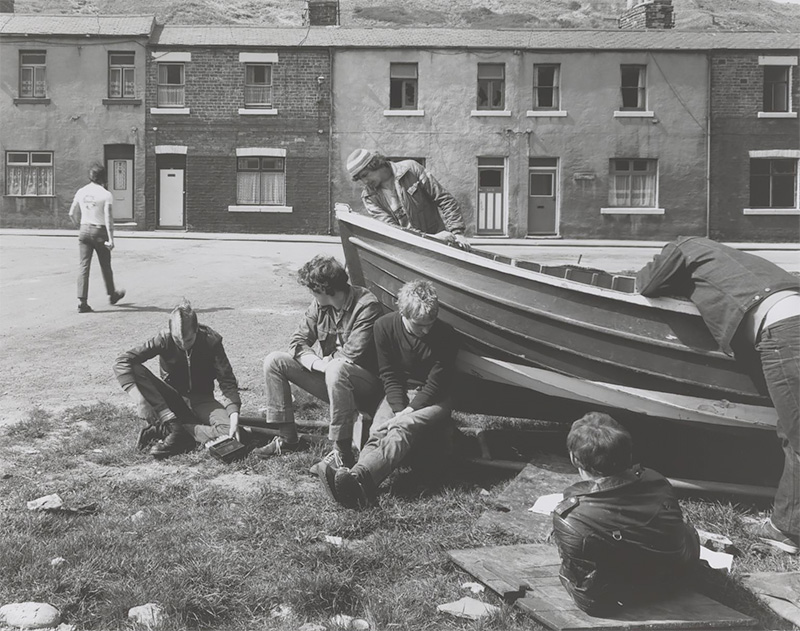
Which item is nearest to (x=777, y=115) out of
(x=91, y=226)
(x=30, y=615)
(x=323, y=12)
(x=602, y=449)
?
(x=323, y=12)

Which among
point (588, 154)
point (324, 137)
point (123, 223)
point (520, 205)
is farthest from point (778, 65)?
point (123, 223)

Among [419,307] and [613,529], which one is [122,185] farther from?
[613,529]

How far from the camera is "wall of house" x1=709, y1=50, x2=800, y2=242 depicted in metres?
26.2

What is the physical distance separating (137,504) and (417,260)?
255 cm

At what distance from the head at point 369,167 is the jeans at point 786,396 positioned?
10.6 ft

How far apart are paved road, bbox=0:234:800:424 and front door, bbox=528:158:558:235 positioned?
5.42 m

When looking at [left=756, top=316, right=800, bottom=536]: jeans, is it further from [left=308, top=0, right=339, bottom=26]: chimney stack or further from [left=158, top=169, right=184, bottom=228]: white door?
[left=308, top=0, right=339, bottom=26]: chimney stack

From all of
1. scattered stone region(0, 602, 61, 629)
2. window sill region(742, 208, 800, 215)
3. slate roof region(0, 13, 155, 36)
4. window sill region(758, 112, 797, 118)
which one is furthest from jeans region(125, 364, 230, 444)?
window sill region(758, 112, 797, 118)

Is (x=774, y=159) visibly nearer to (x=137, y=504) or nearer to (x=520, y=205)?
(x=520, y=205)

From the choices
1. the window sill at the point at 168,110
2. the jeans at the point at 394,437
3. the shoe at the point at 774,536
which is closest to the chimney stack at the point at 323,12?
the window sill at the point at 168,110

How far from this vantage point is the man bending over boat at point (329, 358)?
520 centimetres

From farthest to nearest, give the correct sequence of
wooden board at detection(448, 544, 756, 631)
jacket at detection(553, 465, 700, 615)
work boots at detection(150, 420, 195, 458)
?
work boots at detection(150, 420, 195, 458), jacket at detection(553, 465, 700, 615), wooden board at detection(448, 544, 756, 631)

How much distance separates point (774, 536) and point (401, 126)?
23.2 meters

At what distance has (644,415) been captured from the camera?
5035 millimetres
